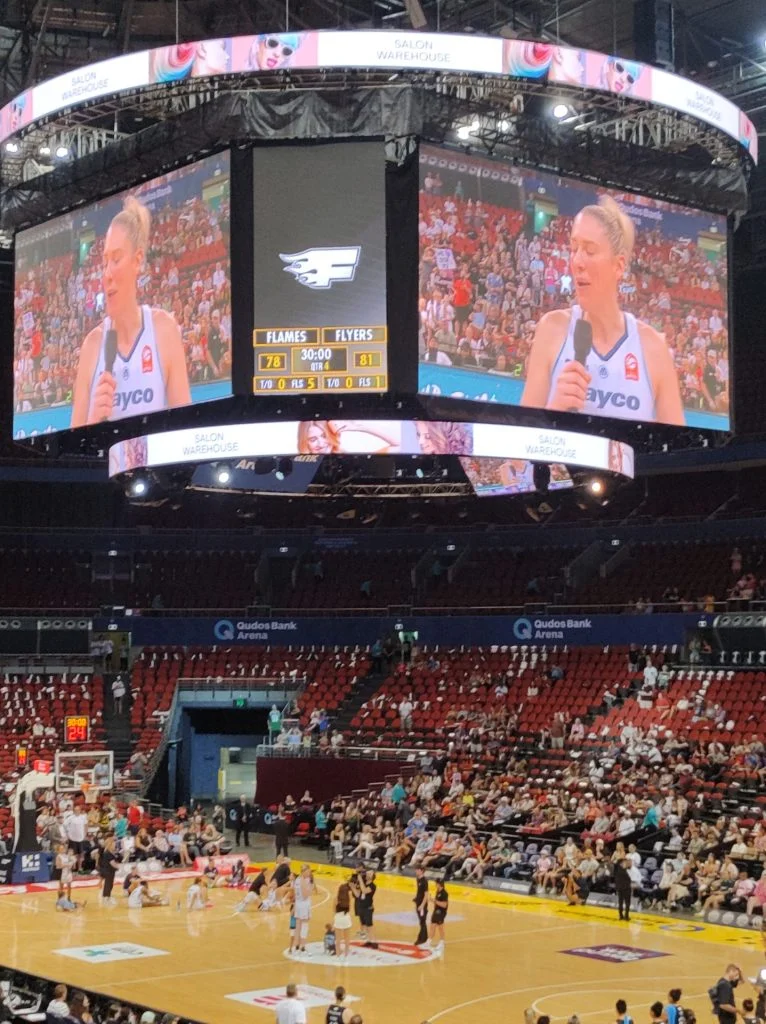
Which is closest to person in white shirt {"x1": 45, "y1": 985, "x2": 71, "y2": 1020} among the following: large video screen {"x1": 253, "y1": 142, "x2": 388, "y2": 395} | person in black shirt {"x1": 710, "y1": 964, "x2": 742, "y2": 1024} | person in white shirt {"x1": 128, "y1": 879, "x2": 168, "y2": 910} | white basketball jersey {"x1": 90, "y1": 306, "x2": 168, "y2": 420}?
person in black shirt {"x1": 710, "y1": 964, "x2": 742, "y2": 1024}

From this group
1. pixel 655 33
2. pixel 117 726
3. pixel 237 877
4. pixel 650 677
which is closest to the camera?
pixel 237 877

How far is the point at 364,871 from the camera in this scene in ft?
87.4

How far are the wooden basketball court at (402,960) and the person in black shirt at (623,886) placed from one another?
0.30m

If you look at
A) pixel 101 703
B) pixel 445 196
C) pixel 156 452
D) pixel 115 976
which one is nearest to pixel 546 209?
pixel 445 196

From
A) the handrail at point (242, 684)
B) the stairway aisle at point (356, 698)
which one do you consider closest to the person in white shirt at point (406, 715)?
the stairway aisle at point (356, 698)

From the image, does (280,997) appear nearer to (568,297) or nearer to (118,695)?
(568,297)

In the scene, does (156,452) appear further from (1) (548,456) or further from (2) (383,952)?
(2) (383,952)

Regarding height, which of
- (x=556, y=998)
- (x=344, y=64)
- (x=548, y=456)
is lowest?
(x=556, y=998)

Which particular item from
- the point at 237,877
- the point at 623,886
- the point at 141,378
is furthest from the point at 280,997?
the point at 141,378

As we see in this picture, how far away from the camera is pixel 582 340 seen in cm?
3052

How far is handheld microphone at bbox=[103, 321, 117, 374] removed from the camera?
31.2 metres

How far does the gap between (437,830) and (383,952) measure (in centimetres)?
991

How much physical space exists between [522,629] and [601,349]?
17.4m

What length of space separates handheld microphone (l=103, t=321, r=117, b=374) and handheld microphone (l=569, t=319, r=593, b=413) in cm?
934
